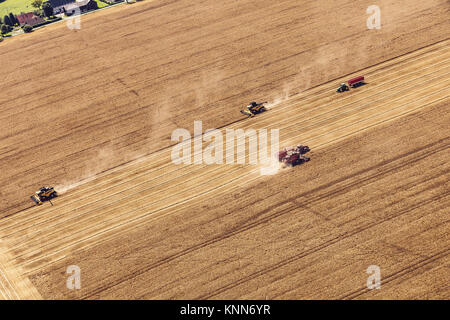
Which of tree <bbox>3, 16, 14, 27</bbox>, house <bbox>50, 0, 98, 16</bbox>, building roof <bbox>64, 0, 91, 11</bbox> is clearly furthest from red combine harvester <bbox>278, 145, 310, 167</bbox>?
tree <bbox>3, 16, 14, 27</bbox>

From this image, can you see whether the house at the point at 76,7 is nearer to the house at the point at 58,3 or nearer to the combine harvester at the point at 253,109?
the house at the point at 58,3

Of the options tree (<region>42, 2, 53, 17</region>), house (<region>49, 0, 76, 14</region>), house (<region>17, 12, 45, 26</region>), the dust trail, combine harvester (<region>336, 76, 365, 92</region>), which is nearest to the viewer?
the dust trail

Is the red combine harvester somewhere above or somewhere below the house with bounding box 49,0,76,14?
below

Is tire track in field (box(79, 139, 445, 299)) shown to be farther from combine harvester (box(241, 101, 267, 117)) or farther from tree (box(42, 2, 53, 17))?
tree (box(42, 2, 53, 17))

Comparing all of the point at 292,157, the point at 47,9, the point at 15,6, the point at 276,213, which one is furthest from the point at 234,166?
the point at 15,6

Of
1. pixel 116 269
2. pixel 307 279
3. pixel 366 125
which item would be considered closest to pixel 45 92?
pixel 116 269

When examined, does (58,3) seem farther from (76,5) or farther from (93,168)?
(93,168)

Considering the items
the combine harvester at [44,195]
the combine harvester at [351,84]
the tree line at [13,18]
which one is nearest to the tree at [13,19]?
the tree line at [13,18]
